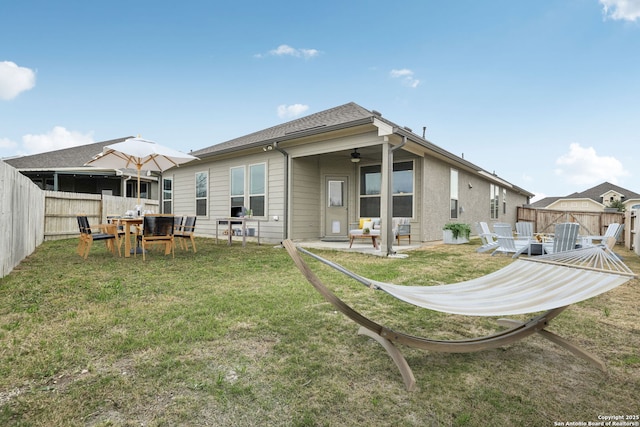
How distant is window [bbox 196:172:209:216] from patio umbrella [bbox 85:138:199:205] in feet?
8.68

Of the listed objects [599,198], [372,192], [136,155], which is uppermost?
[599,198]

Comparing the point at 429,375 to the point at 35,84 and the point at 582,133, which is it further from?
the point at 582,133

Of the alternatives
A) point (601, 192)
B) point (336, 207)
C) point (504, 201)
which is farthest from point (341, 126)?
point (601, 192)

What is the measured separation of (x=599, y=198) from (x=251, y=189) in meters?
36.9

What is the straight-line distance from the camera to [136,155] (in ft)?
21.1

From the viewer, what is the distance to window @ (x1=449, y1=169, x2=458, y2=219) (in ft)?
35.8

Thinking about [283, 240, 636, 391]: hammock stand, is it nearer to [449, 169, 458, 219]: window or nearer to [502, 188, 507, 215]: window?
[449, 169, 458, 219]: window

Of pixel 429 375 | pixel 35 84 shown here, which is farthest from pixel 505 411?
pixel 35 84

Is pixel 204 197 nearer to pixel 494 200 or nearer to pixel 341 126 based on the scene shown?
pixel 341 126

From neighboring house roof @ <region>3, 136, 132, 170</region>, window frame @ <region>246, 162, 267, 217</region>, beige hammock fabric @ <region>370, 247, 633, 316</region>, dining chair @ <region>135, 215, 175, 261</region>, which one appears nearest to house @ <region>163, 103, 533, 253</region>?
window frame @ <region>246, 162, 267, 217</region>

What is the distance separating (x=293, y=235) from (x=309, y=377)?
724 centimetres

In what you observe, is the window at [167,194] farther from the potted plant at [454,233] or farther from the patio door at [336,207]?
the potted plant at [454,233]

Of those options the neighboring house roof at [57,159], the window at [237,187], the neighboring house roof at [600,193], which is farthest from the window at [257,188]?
the neighboring house roof at [600,193]

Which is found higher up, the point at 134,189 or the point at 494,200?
the point at 134,189
